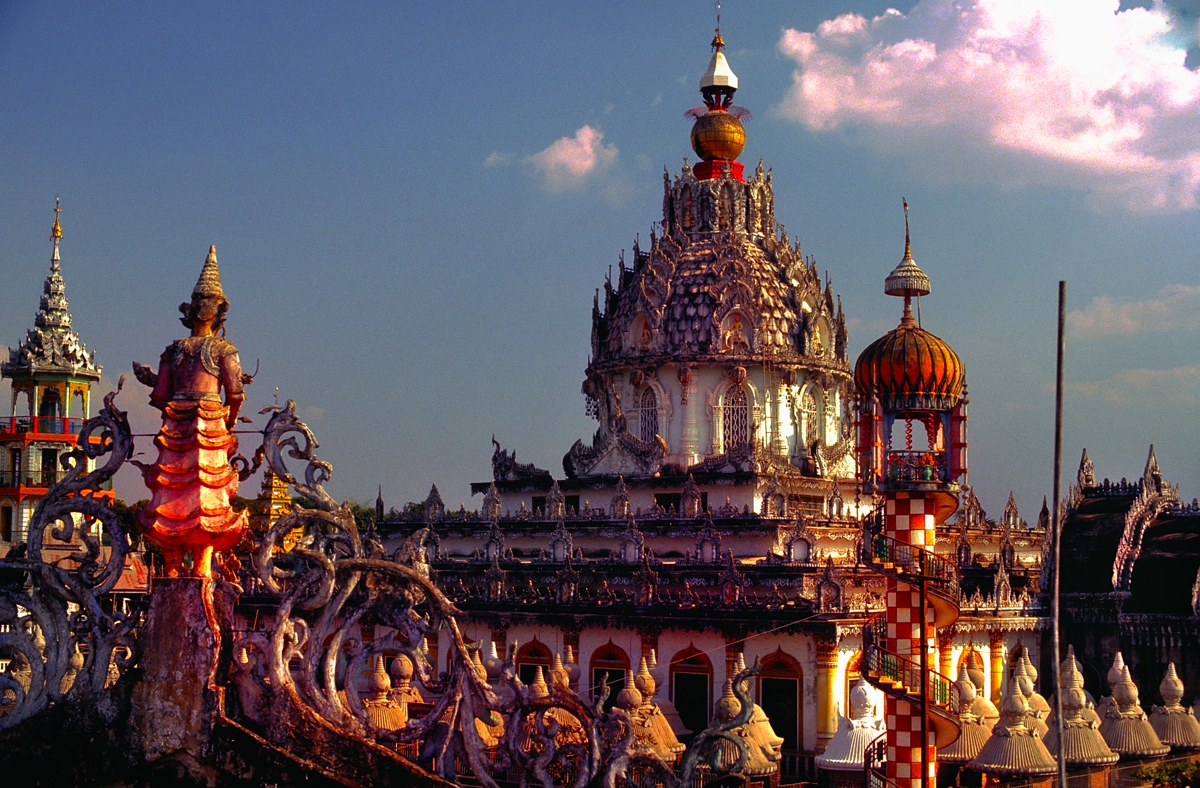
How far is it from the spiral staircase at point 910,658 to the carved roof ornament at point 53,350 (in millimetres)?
47085

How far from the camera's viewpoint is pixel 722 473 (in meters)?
51.8

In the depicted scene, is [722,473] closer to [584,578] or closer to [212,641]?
[584,578]

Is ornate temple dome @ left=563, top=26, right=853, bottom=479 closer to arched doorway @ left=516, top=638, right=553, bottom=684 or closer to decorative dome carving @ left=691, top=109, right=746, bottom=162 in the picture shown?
decorative dome carving @ left=691, top=109, right=746, bottom=162

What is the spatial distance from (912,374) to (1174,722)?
16893mm

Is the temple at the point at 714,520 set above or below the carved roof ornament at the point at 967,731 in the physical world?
above

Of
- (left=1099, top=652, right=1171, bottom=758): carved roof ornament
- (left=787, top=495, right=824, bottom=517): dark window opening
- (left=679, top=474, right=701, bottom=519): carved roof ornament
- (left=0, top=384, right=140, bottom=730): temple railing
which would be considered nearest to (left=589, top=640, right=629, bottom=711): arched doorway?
(left=679, top=474, right=701, bottom=519): carved roof ornament

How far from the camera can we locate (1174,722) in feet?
133

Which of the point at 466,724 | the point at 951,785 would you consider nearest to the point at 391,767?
the point at 466,724

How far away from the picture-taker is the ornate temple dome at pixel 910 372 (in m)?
28.9

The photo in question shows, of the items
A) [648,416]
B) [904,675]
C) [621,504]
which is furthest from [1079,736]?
[648,416]

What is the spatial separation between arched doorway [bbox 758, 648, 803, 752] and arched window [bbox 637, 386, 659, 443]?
45.5ft

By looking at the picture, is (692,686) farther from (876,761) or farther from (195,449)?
(195,449)

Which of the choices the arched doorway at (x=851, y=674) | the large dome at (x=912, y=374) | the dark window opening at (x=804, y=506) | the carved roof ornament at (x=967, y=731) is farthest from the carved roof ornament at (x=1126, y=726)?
the large dome at (x=912, y=374)

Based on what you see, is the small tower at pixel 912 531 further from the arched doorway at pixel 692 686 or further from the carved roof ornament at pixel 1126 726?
the arched doorway at pixel 692 686
